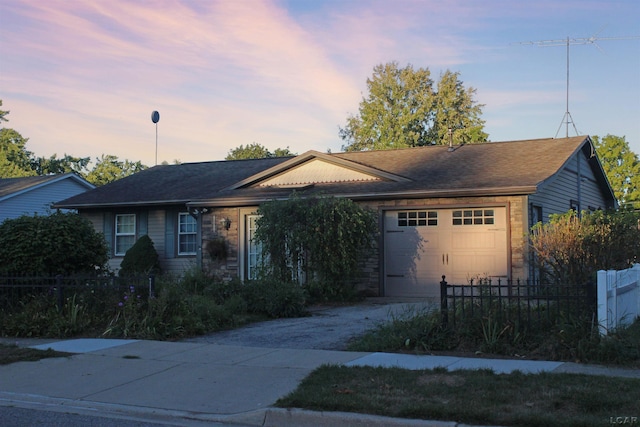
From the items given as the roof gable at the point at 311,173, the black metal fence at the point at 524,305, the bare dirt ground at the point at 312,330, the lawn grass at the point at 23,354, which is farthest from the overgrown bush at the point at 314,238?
the lawn grass at the point at 23,354

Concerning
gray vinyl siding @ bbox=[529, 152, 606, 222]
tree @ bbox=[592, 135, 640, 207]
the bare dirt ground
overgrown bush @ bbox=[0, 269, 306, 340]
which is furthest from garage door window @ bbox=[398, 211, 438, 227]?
tree @ bbox=[592, 135, 640, 207]

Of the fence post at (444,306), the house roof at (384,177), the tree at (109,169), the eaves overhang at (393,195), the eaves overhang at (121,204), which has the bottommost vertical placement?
the fence post at (444,306)

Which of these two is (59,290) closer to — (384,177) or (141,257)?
(141,257)

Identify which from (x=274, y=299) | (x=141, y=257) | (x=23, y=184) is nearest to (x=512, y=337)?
(x=274, y=299)

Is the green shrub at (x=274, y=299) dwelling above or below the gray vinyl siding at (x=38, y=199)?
below

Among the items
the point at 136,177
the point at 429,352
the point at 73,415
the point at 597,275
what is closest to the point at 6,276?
the point at 73,415

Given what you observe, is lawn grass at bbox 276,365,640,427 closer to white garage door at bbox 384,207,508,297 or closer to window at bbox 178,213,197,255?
white garage door at bbox 384,207,508,297

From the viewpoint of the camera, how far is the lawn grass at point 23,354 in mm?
9719

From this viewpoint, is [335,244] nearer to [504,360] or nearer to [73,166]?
[504,360]

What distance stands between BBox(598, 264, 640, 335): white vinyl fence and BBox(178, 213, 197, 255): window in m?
14.2

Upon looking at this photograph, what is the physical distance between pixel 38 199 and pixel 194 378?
90.2 feet

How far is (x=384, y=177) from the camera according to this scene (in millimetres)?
18594

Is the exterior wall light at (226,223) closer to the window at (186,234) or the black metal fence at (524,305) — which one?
the window at (186,234)

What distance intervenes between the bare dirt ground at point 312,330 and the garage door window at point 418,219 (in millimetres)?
3378
